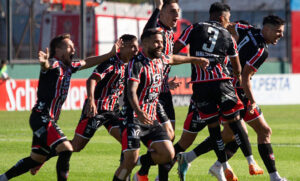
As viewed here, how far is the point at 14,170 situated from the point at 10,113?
12.8 meters

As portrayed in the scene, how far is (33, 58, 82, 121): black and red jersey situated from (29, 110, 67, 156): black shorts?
0.08 meters

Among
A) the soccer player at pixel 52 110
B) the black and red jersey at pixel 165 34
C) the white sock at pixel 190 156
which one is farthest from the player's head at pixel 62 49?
the white sock at pixel 190 156

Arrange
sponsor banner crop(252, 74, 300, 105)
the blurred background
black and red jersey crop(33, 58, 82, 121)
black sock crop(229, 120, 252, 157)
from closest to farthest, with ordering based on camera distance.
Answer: black and red jersey crop(33, 58, 82, 121), black sock crop(229, 120, 252, 157), the blurred background, sponsor banner crop(252, 74, 300, 105)

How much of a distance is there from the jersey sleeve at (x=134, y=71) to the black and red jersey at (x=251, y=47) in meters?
1.89

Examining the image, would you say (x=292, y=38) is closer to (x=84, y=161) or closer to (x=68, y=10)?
(x=68, y=10)

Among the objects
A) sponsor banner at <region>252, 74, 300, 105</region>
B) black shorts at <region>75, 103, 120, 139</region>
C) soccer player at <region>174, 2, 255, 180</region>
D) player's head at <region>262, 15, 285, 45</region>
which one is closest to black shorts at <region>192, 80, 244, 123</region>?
soccer player at <region>174, 2, 255, 180</region>

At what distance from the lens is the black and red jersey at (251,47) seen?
28.6 feet

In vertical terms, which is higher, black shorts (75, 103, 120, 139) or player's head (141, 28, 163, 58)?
player's head (141, 28, 163, 58)

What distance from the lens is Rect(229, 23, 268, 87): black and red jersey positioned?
28.6 ft

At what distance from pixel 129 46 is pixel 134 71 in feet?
4.01

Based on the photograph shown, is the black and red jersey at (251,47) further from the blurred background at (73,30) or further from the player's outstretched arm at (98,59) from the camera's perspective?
the blurred background at (73,30)

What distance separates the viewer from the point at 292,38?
3159cm

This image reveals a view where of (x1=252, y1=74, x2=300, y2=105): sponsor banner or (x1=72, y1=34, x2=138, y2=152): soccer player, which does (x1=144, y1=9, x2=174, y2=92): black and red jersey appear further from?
(x1=252, y1=74, x2=300, y2=105): sponsor banner

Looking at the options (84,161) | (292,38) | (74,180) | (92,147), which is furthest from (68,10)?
(74,180)
